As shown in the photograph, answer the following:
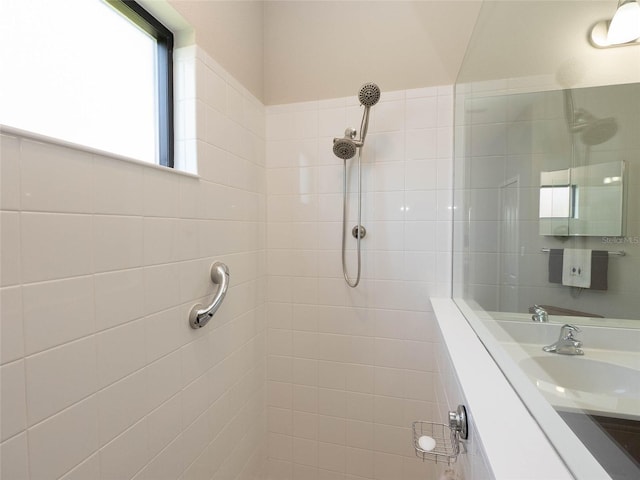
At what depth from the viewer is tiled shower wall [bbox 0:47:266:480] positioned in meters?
0.53

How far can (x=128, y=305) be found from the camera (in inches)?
29.0

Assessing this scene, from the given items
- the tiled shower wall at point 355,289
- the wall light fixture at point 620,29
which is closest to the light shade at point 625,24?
the wall light fixture at point 620,29

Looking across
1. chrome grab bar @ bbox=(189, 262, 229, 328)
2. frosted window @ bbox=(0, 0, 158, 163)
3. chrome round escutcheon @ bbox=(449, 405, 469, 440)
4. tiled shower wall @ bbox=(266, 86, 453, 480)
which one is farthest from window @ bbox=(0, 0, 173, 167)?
chrome round escutcheon @ bbox=(449, 405, 469, 440)

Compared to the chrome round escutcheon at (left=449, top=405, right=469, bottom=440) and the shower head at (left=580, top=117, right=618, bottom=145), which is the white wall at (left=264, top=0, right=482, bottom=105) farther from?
the chrome round escutcheon at (left=449, top=405, right=469, bottom=440)

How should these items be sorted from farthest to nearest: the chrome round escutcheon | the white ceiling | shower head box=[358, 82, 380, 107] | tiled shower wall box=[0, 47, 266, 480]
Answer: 1. shower head box=[358, 82, 380, 107]
2. the white ceiling
3. the chrome round escutcheon
4. tiled shower wall box=[0, 47, 266, 480]

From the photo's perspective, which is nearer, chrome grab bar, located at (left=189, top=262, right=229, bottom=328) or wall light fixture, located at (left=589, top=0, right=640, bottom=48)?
wall light fixture, located at (left=589, top=0, right=640, bottom=48)

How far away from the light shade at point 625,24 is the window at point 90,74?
128 centimetres

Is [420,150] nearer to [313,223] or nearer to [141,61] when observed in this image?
[313,223]

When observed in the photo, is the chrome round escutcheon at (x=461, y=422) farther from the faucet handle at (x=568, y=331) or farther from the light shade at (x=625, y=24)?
the light shade at (x=625, y=24)

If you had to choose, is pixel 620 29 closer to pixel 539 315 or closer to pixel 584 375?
pixel 539 315

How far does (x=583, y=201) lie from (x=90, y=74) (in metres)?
1.47

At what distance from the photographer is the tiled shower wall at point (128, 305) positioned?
528mm

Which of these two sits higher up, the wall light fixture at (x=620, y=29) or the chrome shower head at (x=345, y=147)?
the wall light fixture at (x=620, y=29)

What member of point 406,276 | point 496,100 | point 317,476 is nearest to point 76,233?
point 406,276
